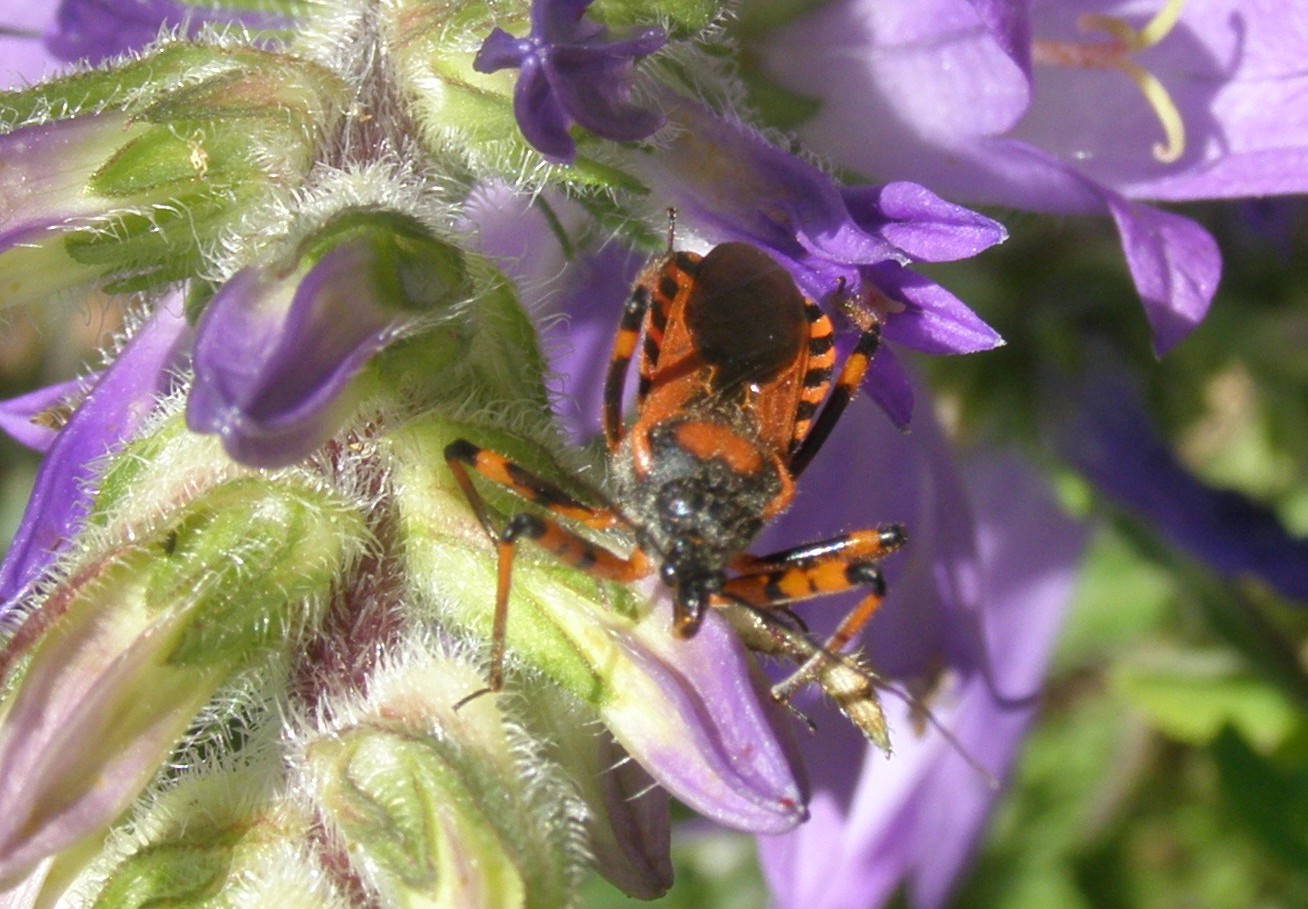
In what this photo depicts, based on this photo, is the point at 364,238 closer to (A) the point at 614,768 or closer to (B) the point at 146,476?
(B) the point at 146,476

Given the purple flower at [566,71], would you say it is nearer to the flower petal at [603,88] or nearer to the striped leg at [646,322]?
the flower petal at [603,88]

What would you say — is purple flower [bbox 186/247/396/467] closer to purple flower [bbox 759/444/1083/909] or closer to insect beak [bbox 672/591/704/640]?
insect beak [bbox 672/591/704/640]

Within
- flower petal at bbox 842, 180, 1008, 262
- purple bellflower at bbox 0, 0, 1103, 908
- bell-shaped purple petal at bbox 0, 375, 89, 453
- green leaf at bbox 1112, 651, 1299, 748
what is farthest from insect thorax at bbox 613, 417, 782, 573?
green leaf at bbox 1112, 651, 1299, 748

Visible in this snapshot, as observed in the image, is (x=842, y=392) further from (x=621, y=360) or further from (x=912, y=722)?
(x=912, y=722)

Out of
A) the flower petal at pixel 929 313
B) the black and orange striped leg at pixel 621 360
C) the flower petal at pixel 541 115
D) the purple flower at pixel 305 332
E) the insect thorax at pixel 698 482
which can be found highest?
the flower petal at pixel 541 115

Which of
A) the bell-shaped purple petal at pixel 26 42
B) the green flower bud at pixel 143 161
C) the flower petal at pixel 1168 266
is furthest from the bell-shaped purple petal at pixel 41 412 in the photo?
the flower petal at pixel 1168 266

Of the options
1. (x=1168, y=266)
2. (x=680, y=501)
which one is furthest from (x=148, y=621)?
(x=1168, y=266)

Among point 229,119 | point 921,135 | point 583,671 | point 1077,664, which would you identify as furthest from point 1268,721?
point 229,119
